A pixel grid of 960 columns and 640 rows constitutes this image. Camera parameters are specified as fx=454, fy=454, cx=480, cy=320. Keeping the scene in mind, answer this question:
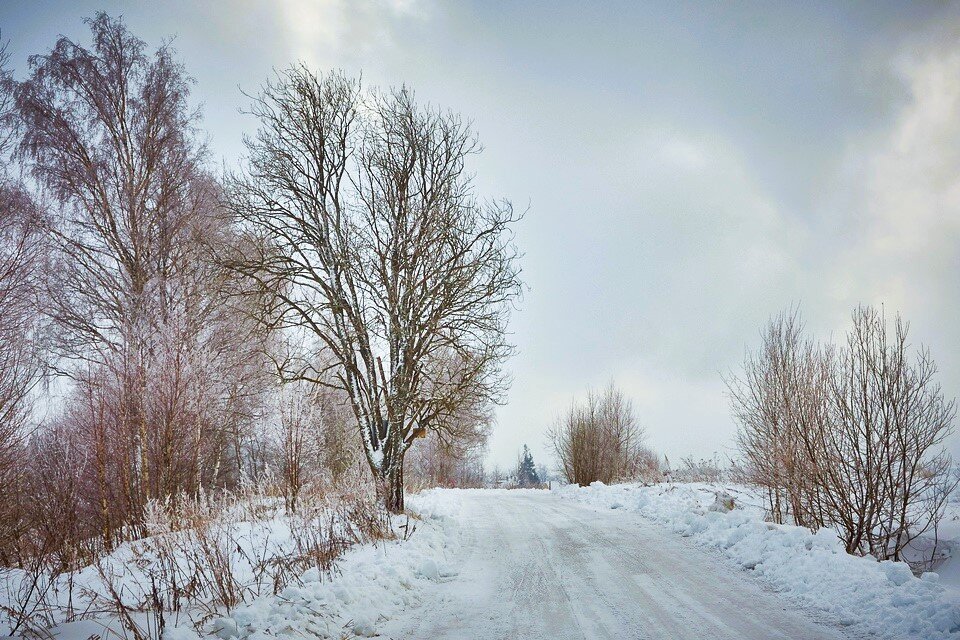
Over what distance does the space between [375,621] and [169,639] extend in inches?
71.5

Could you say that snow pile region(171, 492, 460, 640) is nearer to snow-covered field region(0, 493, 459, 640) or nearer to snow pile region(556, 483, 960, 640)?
snow-covered field region(0, 493, 459, 640)

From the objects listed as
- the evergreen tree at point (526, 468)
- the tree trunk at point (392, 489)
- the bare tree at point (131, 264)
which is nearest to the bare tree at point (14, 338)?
the bare tree at point (131, 264)

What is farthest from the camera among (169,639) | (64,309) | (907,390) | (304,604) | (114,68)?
(114,68)

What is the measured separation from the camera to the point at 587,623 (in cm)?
452

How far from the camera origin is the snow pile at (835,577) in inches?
164

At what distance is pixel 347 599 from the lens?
472cm

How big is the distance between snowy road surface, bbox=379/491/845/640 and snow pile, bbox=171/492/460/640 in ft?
0.87

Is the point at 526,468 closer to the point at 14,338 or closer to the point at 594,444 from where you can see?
the point at 594,444

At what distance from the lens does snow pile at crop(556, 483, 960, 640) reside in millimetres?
4156

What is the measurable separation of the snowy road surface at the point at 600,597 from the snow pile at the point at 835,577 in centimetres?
36

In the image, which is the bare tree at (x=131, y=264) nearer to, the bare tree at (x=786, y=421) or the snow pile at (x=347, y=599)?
the snow pile at (x=347, y=599)

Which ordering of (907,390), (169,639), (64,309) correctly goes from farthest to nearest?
(64,309) → (907,390) → (169,639)

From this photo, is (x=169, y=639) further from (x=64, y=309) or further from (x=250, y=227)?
(x=64, y=309)

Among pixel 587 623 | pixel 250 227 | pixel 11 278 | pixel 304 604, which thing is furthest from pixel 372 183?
pixel 587 623
